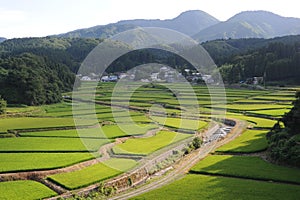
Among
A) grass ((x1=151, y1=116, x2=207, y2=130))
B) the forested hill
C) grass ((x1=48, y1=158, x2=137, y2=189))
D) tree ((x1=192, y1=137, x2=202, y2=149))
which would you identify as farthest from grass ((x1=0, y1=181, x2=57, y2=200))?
the forested hill

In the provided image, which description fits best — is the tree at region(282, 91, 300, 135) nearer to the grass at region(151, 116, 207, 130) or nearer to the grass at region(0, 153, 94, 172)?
the grass at region(151, 116, 207, 130)

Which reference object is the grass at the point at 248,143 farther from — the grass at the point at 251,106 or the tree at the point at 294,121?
the grass at the point at 251,106

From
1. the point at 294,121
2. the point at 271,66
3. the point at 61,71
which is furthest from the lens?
the point at 61,71

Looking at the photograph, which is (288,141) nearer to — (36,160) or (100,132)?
(36,160)

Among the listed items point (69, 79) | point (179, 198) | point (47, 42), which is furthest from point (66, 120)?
point (47, 42)

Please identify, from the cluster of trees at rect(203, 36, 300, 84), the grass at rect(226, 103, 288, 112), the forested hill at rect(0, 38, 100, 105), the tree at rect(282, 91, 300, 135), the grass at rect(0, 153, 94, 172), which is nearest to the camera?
the grass at rect(0, 153, 94, 172)

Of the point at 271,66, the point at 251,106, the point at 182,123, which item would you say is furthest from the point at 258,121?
the point at 271,66

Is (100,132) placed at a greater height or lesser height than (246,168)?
greater
